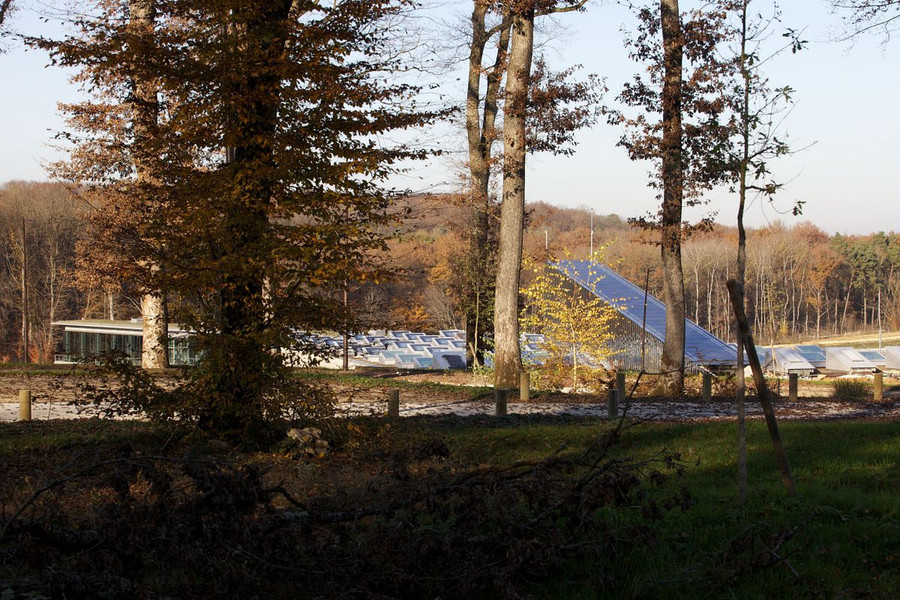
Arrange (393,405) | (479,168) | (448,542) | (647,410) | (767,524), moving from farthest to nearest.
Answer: (479,168), (647,410), (393,405), (767,524), (448,542)

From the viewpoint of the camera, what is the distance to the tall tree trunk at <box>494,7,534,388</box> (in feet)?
69.3

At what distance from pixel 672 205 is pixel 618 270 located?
68.3 meters

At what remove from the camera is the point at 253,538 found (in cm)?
478

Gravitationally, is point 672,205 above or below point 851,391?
above

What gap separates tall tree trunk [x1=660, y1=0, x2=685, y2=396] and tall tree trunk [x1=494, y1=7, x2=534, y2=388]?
10.3 feet

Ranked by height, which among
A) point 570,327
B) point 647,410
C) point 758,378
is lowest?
point 647,410

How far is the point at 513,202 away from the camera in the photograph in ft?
70.3

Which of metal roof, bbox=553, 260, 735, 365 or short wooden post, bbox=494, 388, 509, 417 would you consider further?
metal roof, bbox=553, 260, 735, 365

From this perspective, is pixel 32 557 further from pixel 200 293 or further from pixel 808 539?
pixel 200 293

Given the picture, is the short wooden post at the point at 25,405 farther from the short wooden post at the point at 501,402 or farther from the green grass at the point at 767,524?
the short wooden post at the point at 501,402

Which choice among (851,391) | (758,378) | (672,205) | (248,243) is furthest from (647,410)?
(758,378)

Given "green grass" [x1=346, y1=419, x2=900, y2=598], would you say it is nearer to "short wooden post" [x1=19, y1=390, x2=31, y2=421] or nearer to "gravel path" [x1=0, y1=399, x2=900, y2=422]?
"gravel path" [x1=0, y1=399, x2=900, y2=422]

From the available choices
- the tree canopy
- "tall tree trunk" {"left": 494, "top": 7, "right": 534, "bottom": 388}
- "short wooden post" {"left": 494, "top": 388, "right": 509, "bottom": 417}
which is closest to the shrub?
"tall tree trunk" {"left": 494, "top": 7, "right": 534, "bottom": 388}

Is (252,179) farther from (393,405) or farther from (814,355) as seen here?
(814,355)
